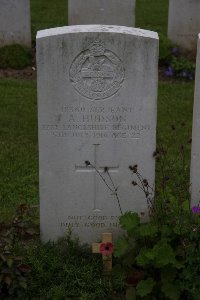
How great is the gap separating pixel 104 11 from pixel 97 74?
6.32m

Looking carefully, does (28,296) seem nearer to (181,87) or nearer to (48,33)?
(48,33)

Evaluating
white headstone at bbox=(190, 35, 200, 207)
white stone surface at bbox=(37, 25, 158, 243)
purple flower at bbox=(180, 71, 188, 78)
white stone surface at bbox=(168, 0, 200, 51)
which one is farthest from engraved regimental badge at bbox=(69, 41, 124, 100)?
white stone surface at bbox=(168, 0, 200, 51)

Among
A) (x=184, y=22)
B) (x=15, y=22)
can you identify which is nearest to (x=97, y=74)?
(x=15, y=22)

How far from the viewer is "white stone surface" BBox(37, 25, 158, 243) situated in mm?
4703

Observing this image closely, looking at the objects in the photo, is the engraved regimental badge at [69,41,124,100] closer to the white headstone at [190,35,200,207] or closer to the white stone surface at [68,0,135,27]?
the white headstone at [190,35,200,207]

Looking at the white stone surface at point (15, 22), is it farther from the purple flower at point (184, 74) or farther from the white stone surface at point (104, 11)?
the purple flower at point (184, 74)

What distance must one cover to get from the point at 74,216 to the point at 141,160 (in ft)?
2.15

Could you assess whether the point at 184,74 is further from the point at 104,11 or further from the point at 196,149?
the point at 196,149

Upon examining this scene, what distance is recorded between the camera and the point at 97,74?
188 inches

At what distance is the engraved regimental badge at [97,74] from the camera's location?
4.72 metres

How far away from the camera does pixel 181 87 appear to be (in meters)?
9.73

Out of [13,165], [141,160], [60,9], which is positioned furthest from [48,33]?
[60,9]

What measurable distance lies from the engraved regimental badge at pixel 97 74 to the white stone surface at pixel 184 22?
6175 millimetres

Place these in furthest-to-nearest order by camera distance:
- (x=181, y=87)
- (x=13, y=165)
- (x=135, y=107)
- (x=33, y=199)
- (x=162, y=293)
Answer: (x=181, y=87) < (x=13, y=165) < (x=33, y=199) < (x=135, y=107) < (x=162, y=293)
